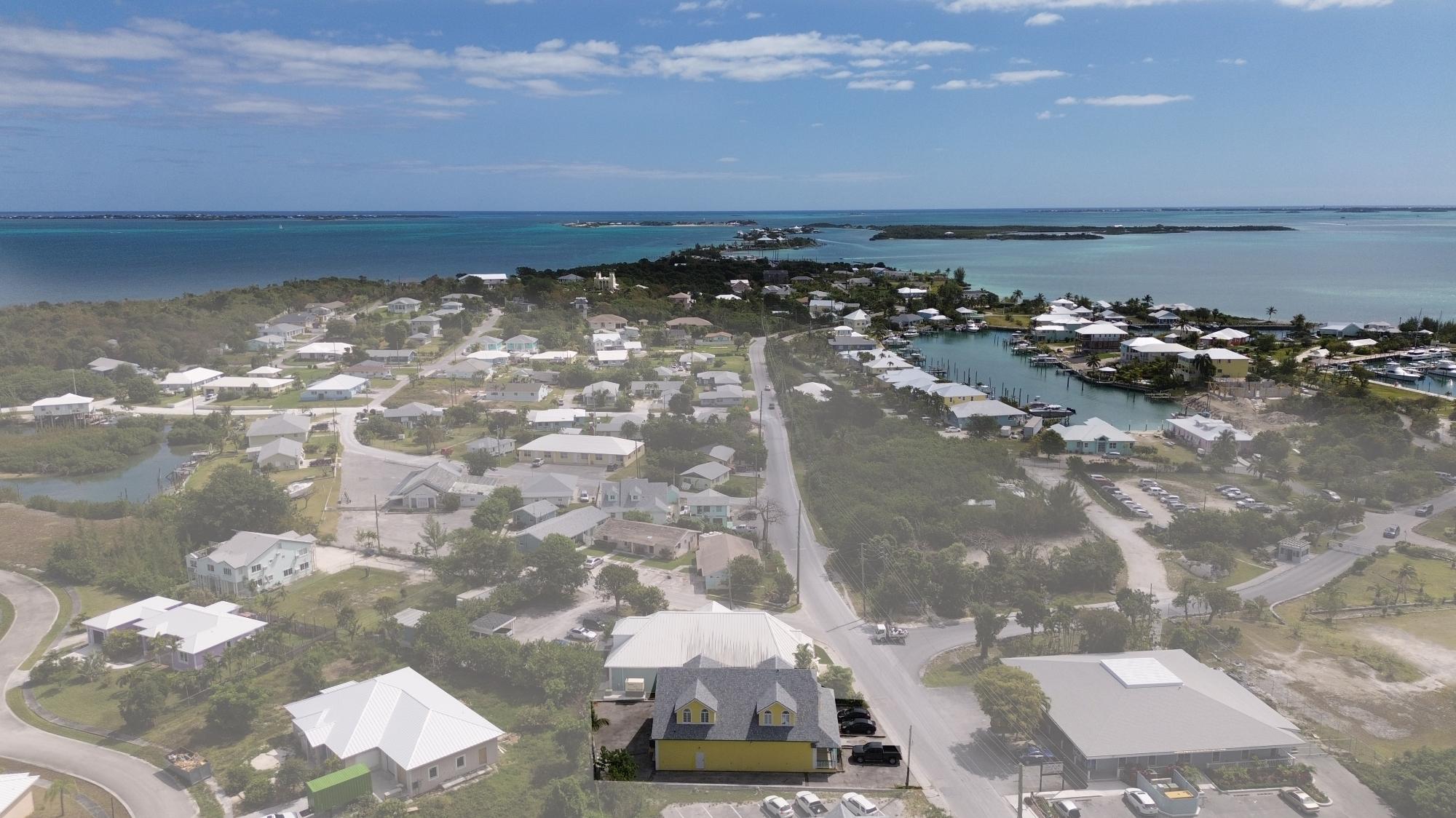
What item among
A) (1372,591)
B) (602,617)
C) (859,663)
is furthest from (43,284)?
(1372,591)

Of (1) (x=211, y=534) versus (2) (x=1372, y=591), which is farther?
(1) (x=211, y=534)

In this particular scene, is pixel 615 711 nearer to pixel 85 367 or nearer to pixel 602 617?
pixel 602 617

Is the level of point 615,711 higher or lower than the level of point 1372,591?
higher

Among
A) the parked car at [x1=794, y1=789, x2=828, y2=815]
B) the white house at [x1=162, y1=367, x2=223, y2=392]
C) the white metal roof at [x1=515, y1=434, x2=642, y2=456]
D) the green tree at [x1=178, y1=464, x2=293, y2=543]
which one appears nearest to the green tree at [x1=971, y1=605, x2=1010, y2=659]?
the parked car at [x1=794, y1=789, x2=828, y2=815]


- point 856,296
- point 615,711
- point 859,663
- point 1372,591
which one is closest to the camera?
point 615,711

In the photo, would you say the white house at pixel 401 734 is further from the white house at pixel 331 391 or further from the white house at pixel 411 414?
the white house at pixel 331 391

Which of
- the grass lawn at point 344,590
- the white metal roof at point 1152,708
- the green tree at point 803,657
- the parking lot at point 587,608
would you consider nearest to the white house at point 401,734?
the parking lot at point 587,608

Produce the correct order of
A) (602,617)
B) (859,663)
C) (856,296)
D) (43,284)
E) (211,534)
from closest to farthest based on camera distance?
1. (859,663)
2. (602,617)
3. (211,534)
4. (856,296)
5. (43,284)

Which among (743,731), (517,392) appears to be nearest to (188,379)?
(517,392)
